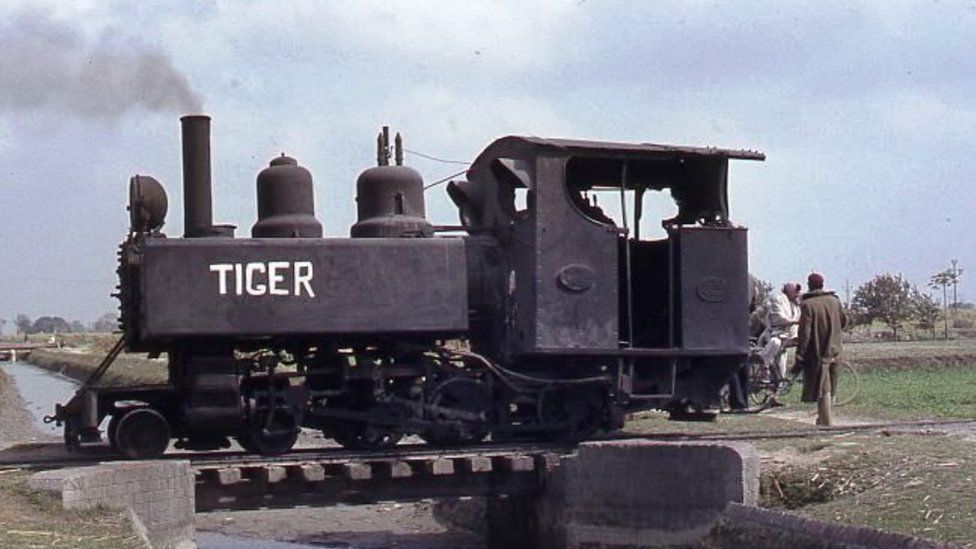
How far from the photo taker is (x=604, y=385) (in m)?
15.1

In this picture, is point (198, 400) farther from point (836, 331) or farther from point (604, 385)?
point (836, 331)

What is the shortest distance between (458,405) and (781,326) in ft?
20.9

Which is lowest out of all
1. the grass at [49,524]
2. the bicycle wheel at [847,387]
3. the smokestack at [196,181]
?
the grass at [49,524]

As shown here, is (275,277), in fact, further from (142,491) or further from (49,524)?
(49,524)

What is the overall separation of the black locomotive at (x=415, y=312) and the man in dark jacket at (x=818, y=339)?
3.92 ft

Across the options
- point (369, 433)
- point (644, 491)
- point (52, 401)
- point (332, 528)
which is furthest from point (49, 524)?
point (52, 401)

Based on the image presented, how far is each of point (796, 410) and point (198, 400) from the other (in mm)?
8843

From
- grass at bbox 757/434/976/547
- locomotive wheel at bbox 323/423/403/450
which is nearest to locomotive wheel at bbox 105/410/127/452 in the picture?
locomotive wheel at bbox 323/423/403/450

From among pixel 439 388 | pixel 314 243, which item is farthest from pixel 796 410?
pixel 314 243

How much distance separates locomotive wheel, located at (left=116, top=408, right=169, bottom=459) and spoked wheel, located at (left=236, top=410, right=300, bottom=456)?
0.84 metres

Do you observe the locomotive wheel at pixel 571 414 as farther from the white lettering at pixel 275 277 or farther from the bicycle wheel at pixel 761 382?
the bicycle wheel at pixel 761 382

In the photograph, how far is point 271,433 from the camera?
14.5 meters

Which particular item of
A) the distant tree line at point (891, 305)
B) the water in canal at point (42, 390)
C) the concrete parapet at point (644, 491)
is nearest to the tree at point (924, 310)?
the distant tree line at point (891, 305)

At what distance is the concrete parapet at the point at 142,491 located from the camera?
11.9 m
